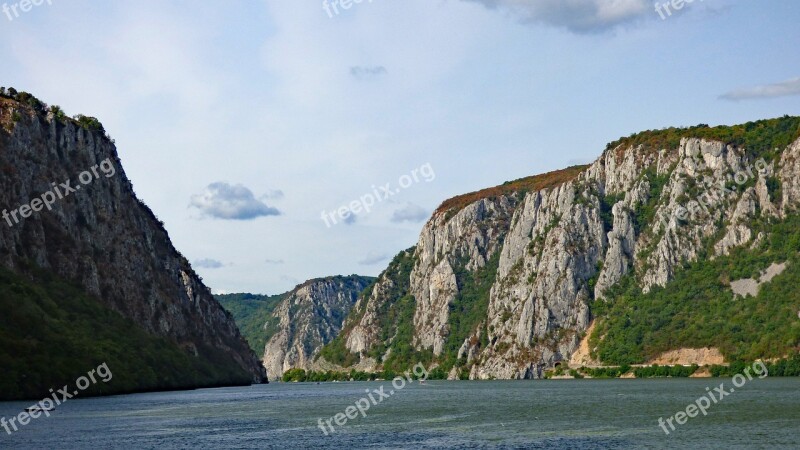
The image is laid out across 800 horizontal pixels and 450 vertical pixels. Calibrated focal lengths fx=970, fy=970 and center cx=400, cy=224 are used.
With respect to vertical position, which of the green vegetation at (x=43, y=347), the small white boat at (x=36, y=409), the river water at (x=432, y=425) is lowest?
the river water at (x=432, y=425)

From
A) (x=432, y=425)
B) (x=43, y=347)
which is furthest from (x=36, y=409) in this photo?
(x=432, y=425)

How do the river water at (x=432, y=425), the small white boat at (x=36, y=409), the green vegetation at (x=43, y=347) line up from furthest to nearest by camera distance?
1. the green vegetation at (x=43, y=347)
2. the small white boat at (x=36, y=409)
3. the river water at (x=432, y=425)

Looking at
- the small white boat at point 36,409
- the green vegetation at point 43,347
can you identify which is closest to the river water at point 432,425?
the small white boat at point 36,409

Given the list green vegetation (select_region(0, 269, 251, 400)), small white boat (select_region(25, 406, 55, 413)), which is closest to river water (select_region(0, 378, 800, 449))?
small white boat (select_region(25, 406, 55, 413))

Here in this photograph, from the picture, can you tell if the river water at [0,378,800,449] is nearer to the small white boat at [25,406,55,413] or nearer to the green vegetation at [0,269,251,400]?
the small white boat at [25,406,55,413]

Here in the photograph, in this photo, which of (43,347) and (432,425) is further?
(43,347)

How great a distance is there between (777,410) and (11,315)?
125 metres

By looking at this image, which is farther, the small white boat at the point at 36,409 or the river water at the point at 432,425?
the small white boat at the point at 36,409

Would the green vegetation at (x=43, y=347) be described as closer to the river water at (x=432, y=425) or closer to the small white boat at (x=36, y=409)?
the river water at (x=432, y=425)

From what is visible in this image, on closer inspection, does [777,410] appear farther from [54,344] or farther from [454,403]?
[54,344]

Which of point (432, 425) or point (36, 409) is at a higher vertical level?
point (36, 409)

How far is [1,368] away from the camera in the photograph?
506 feet

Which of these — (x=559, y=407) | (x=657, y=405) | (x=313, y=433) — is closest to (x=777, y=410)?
(x=657, y=405)

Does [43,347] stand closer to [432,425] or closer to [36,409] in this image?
[36,409]
